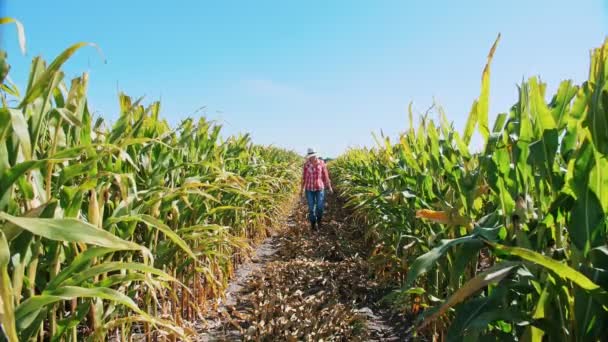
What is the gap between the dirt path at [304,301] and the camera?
2.95 meters

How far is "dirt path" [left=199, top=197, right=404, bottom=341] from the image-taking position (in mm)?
2953

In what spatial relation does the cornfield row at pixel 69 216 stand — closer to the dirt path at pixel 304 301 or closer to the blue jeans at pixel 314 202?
the dirt path at pixel 304 301

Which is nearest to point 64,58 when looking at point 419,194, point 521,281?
point 521,281

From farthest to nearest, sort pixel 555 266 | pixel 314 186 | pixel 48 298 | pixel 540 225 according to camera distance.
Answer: pixel 314 186 → pixel 540 225 → pixel 48 298 → pixel 555 266

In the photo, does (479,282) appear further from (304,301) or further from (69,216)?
(304,301)

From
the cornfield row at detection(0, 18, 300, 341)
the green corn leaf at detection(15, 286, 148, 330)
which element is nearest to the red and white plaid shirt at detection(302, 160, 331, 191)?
the cornfield row at detection(0, 18, 300, 341)

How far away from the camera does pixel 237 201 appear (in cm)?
464

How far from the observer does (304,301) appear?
3510 mm

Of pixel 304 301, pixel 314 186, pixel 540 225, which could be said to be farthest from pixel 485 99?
pixel 314 186

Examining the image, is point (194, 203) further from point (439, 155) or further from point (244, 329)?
point (439, 155)

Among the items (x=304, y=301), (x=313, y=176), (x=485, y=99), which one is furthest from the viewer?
(x=313, y=176)

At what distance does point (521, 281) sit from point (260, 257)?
4.69 meters

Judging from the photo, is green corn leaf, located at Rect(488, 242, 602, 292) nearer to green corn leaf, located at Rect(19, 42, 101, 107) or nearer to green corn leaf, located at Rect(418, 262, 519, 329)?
green corn leaf, located at Rect(418, 262, 519, 329)

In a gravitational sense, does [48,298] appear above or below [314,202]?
below
